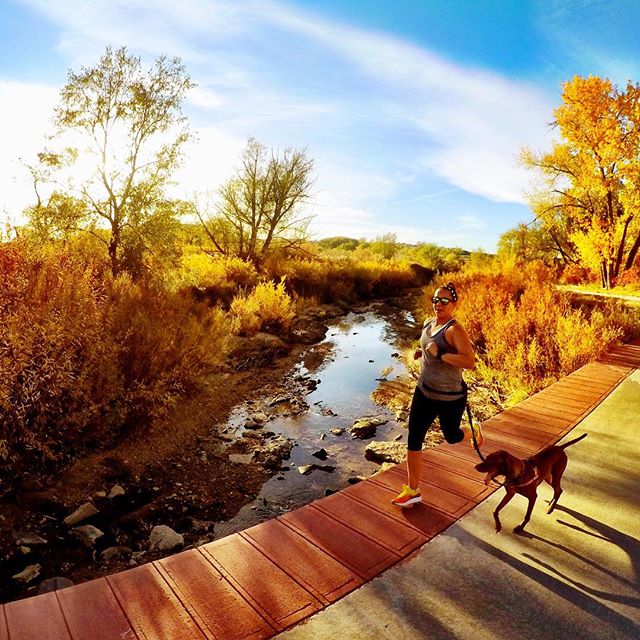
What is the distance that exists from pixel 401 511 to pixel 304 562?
3.18 ft

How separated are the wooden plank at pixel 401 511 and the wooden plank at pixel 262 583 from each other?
1.02m

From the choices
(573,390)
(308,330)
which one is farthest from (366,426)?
(308,330)

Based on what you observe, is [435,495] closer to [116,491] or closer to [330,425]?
[116,491]

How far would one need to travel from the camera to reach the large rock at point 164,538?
4.27 meters

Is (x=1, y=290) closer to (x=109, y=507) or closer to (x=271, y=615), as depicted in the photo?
(x=109, y=507)

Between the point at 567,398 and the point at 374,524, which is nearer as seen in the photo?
the point at 374,524

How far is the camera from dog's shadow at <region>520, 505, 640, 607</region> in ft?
8.33

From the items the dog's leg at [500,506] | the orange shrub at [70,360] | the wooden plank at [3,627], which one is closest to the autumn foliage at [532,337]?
the dog's leg at [500,506]

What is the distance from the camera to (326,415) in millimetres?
7980

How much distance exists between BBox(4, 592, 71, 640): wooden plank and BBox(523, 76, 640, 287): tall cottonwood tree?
68.8ft

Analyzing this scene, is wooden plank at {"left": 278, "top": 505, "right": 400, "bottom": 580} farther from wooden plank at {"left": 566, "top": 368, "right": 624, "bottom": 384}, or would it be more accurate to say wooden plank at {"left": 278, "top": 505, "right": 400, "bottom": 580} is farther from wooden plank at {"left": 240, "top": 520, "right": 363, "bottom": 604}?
wooden plank at {"left": 566, "top": 368, "right": 624, "bottom": 384}

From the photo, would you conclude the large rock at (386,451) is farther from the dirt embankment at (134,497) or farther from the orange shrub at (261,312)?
the orange shrub at (261,312)

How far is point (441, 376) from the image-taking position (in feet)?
11.0

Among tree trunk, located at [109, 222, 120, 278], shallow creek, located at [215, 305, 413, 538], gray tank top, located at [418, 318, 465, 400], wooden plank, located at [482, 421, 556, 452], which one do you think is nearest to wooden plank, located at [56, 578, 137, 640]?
shallow creek, located at [215, 305, 413, 538]
